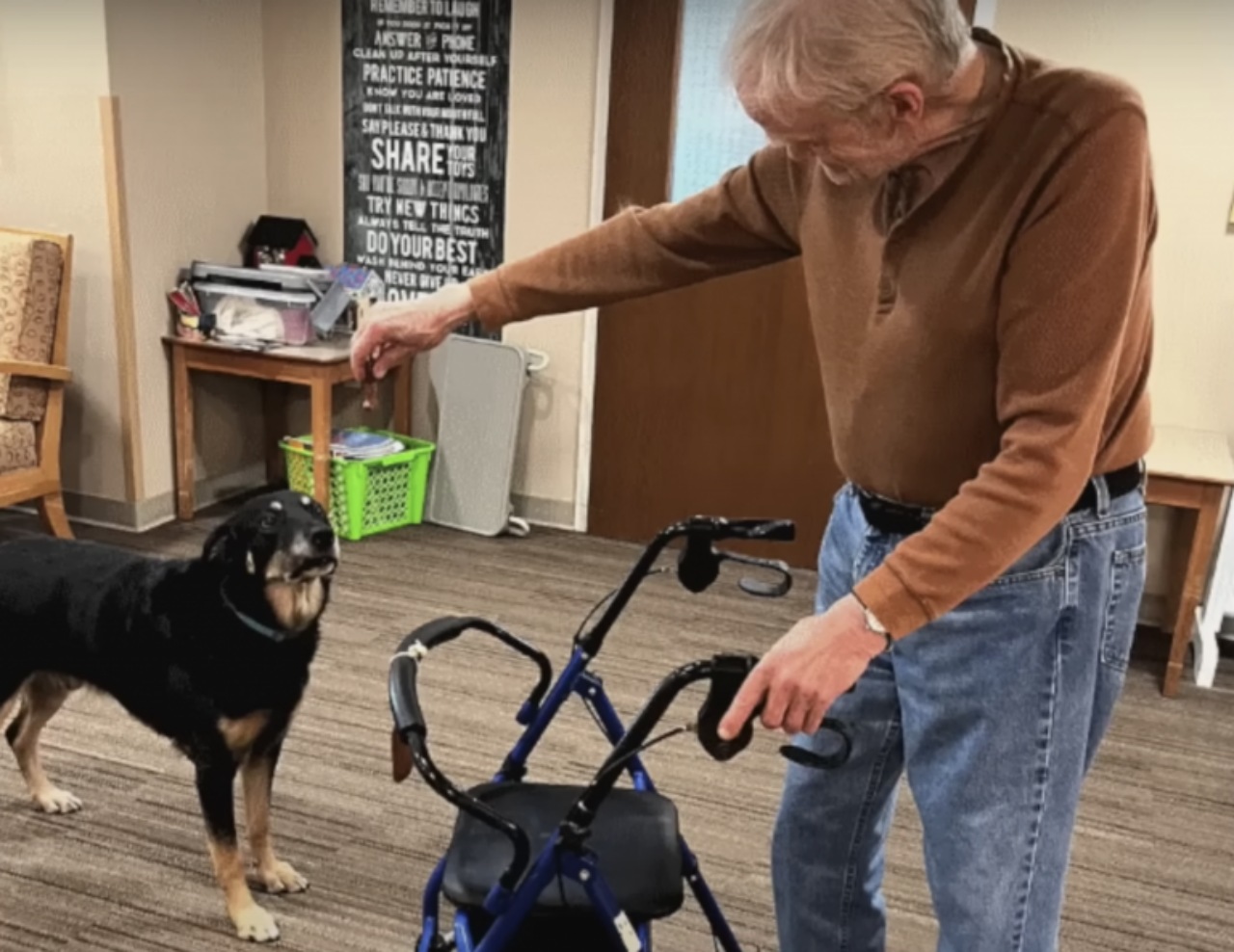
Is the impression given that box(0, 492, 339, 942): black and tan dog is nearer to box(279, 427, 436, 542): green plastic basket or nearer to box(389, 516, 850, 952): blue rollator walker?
box(389, 516, 850, 952): blue rollator walker

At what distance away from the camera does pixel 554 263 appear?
1.55 meters

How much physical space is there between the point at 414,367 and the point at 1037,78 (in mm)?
3342

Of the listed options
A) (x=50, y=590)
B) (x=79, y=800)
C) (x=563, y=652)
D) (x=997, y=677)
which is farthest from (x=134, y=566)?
(x=997, y=677)

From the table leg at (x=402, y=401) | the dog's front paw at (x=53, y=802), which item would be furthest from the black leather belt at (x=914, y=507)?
the table leg at (x=402, y=401)

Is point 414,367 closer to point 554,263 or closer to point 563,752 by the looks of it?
point 563,752

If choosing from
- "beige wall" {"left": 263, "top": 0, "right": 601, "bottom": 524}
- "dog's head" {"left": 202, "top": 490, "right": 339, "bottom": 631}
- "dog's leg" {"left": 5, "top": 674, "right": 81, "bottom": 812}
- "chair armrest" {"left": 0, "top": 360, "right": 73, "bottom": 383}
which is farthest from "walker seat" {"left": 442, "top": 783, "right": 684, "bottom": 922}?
"beige wall" {"left": 263, "top": 0, "right": 601, "bottom": 524}

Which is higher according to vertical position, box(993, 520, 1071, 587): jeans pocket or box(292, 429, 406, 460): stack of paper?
box(993, 520, 1071, 587): jeans pocket

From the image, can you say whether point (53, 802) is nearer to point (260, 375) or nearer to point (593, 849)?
→ point (593, 849)

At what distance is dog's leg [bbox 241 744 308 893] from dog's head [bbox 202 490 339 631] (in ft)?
0.98

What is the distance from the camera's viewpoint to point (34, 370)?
3434 millimetres

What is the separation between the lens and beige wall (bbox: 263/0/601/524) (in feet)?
12.6

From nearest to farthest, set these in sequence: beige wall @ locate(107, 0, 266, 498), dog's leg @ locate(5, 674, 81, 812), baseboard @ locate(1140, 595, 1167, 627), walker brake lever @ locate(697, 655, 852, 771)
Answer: walker brake lever @ locate(697, 655, 852, 771)
dog's leg @ locate(5, 674, 81, 812)
baseboard @ locate(1140, 595, 1167, 627)
beige wall @ locate(107, 0, 266, 498)

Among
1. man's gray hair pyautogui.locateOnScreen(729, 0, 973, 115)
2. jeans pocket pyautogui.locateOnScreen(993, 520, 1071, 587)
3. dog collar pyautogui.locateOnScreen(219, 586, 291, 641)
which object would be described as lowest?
dog collar pyautogui.locateOnScreen(219, 586, 291, 641)

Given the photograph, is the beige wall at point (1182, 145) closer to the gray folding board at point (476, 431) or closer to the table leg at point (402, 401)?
the gray folding board at point (476, 431)
